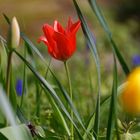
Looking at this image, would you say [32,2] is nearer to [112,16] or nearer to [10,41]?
[112,16]

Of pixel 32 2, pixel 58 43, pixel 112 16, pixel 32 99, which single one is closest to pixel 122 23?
pixel 112 16

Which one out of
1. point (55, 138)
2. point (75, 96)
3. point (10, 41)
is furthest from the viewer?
point (75, 96)

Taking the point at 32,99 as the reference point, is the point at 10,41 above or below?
above

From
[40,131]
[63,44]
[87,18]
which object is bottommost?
[87,18]

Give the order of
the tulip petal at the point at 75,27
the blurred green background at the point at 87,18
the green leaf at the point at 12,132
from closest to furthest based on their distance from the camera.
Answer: the green leaf at the point at 12,132 → the tulip petal at the point at 75,27 → the blurred green background at the point at 87,18

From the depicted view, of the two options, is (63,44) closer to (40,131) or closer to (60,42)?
(60,42)

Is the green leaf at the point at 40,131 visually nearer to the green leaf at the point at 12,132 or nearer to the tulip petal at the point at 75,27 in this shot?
the green leaf at the point at 12,132

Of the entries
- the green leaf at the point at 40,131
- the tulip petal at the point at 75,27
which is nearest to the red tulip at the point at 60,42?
the tulip petal at the point at 75,27

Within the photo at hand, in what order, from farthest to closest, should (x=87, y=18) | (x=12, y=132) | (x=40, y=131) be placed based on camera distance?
(x=87, y=18)
(x=40, y=131)
(x=12, y=132)

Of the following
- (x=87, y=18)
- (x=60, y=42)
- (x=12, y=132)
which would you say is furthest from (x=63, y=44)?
(x=87, y=18)

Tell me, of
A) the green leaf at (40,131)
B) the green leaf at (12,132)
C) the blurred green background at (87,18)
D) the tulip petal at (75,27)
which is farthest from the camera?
the blurred green background at (87,18)

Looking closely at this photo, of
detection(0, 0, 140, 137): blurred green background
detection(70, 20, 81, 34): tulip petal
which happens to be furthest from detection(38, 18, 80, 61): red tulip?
detection(0, 0, 140, 137): blurred green background
